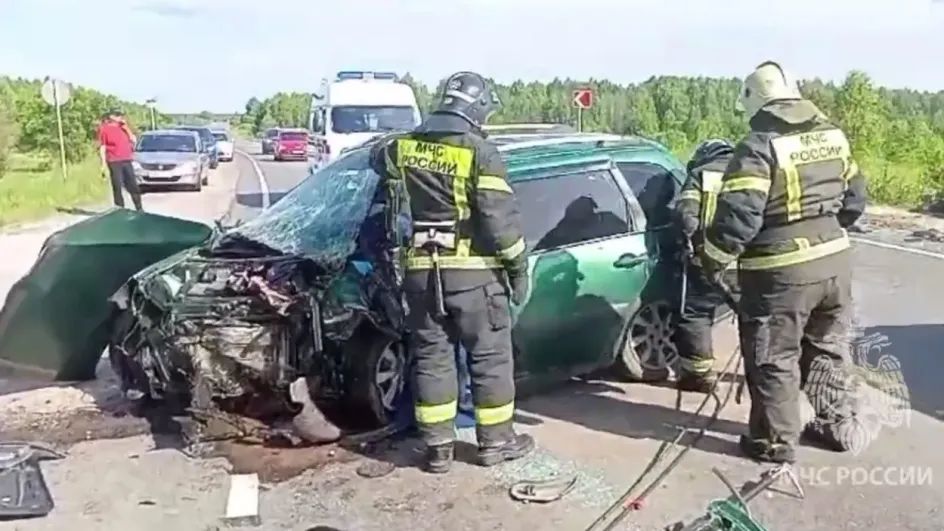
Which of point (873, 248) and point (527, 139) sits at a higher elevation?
point (527, 139)

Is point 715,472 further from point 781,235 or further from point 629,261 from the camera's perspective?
point 629,261

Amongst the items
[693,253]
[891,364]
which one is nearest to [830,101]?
[891,364]

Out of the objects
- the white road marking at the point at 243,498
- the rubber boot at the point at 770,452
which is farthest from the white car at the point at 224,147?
the rubber boot at the point at 770,452

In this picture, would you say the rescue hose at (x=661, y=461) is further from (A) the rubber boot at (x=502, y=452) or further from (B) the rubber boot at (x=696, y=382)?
(A) the rubber boot at (x=502, y=452)

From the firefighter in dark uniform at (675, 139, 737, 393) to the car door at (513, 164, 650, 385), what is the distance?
331 millimetres

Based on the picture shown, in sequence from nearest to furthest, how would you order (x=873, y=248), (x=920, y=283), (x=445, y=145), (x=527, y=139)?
(x=445, y=145), (x=527, y=139), (x=920, y=283), (x=873, y=248)

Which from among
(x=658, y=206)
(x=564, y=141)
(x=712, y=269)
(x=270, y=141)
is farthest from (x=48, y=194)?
(x=270, y=141)

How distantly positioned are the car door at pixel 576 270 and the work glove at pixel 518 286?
486mm

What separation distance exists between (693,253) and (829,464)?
1349 mm

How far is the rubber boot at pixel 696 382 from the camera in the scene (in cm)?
681

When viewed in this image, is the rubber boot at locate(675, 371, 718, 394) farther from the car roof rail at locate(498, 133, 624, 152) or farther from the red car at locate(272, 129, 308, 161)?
the red car at locate(272, 129, 308, 161)

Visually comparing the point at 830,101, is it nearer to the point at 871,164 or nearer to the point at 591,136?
the point at 871,164

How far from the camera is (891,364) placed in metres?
7.62

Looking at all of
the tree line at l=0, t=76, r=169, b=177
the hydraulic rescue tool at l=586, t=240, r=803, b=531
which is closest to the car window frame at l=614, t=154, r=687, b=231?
the hydraulic rescue tool at l=586, t=240, r=803, b=531
